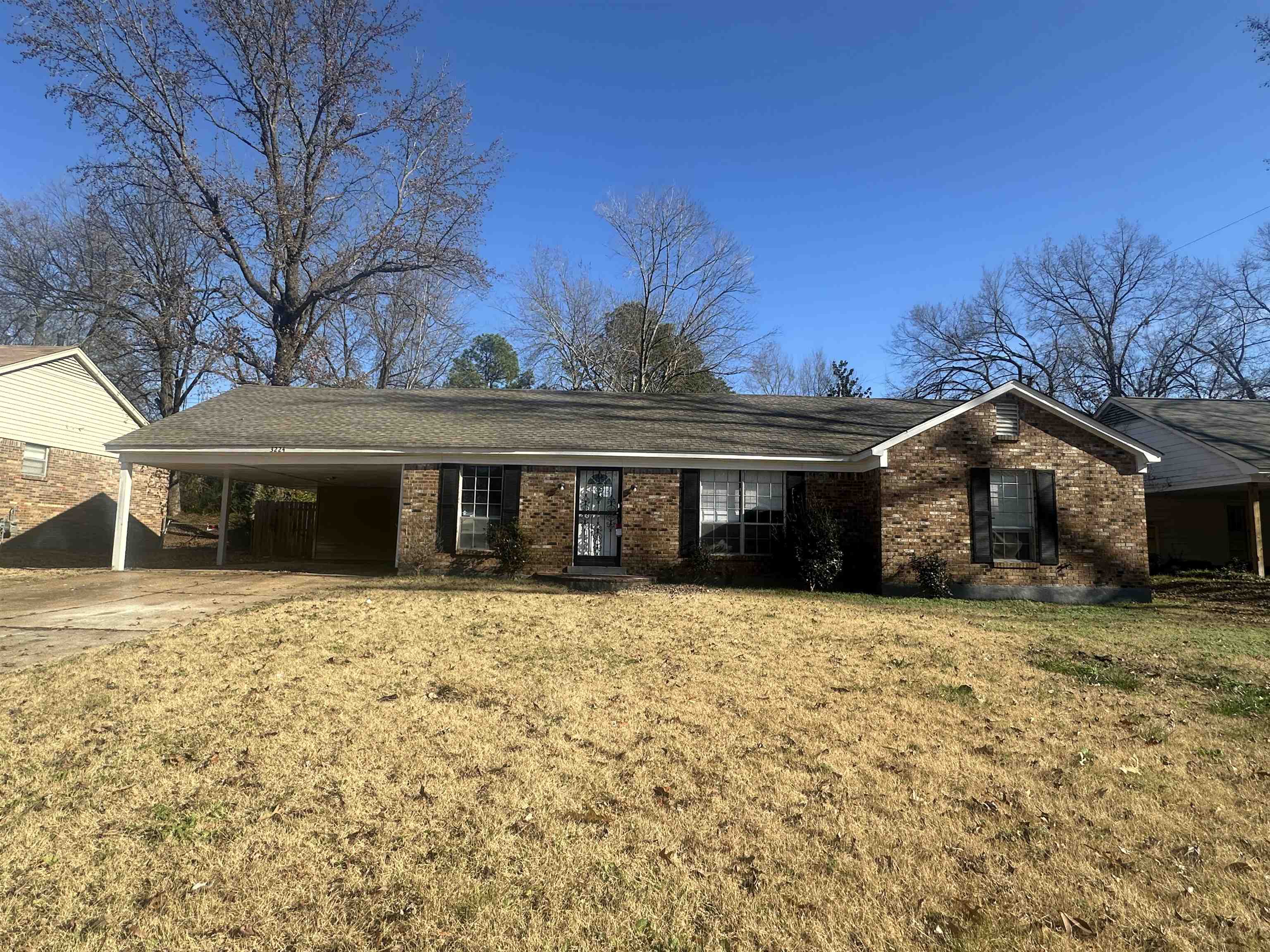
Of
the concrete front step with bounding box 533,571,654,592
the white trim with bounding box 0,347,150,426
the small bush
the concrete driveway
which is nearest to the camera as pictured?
the concrete driveway


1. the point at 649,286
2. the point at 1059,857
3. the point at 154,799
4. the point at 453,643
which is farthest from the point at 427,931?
the point at 649,286

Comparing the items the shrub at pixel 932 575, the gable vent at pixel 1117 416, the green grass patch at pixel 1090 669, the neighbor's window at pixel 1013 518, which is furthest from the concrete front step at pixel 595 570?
the gable vent at pixel 1117 416

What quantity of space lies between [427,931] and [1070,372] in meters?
38.3

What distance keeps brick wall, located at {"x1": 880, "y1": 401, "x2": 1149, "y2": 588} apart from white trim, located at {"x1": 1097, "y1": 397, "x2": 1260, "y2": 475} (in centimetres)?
107

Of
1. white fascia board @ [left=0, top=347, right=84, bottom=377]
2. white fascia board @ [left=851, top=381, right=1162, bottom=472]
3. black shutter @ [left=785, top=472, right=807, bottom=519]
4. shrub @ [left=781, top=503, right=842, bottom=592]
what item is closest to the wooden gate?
white fascia board @ [left=0, top=347, right=84, bottom=377]

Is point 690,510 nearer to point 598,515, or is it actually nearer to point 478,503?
point 598,515

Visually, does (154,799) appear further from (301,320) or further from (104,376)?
(301,320)

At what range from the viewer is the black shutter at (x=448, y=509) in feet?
44.4

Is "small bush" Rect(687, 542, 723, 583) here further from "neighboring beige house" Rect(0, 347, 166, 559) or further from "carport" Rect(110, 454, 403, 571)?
"neighboring beige house" Rect(0, 347, 166, 559)

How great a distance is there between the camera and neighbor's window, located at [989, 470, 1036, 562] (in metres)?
12.8

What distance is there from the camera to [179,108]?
22.9 m

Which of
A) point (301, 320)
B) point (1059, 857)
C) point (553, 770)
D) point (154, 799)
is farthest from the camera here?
point (301, 320)

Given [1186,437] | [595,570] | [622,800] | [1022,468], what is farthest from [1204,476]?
[622,800]

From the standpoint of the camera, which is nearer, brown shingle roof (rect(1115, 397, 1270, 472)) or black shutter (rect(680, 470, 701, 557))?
black shutter (rect(680, 470, 701, 557))
